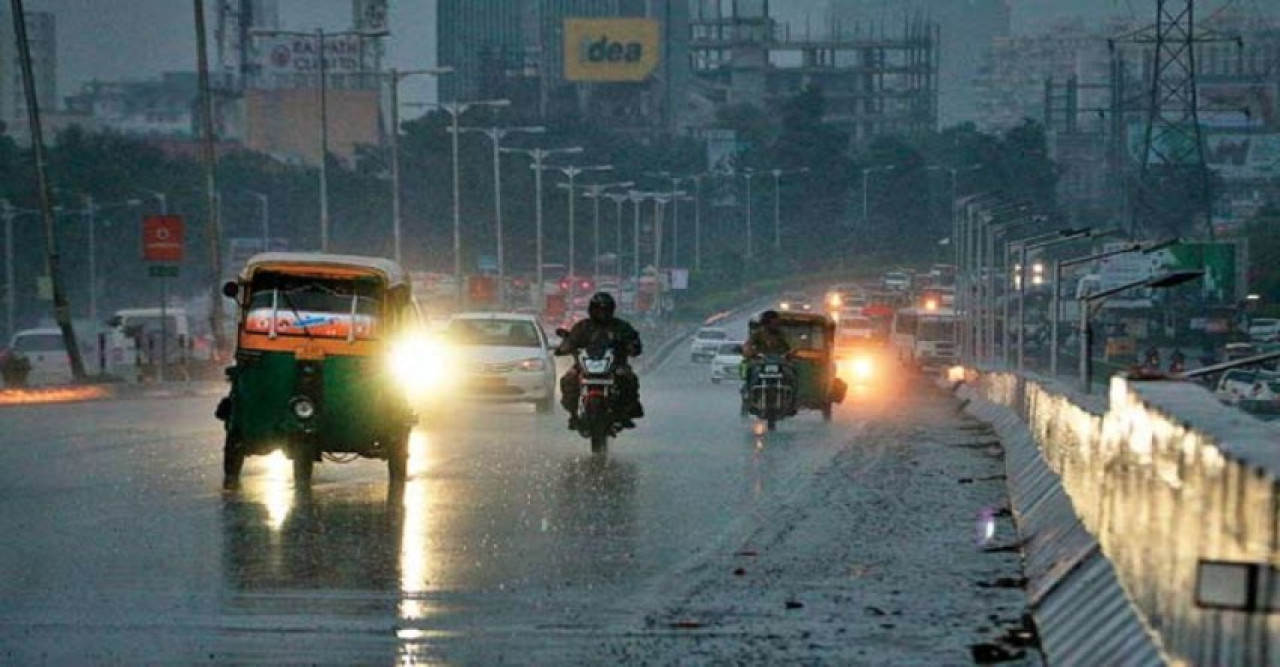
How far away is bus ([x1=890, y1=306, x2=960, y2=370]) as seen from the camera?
92.6 metres

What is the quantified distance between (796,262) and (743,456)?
160815 millimetres

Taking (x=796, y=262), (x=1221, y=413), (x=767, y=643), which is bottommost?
(x=796, y=262)

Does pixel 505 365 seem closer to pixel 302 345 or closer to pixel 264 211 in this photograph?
pixel 302 345

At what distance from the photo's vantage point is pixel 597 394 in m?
28.6

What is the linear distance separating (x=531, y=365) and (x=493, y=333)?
148 cm

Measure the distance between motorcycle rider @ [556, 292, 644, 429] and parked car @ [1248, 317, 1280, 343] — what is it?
5365 centimetres

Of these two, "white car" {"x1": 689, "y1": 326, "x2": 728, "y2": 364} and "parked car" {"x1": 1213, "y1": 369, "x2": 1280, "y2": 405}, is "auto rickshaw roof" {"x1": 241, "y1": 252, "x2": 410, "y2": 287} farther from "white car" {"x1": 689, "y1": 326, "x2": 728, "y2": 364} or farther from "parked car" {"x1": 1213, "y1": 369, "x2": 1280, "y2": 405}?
"white car" {"x1": 689, "y1": 326, "x2": 728, "y2": 364}

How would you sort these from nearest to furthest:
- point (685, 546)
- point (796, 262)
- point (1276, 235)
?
point (685, 546) < point (1276, 235) < point (796, 262)

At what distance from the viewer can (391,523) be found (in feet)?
64.7

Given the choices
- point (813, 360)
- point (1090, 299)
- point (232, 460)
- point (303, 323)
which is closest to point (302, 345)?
point (303, 323)

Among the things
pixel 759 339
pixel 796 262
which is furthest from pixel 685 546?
pixel 796 262

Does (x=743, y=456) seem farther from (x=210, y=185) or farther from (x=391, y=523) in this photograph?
(x=210, y=185)

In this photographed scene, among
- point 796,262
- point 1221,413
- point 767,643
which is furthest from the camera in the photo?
point 796,262

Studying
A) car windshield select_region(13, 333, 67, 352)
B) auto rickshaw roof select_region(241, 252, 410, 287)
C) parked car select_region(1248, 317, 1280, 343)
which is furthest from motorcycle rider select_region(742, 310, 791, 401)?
parked car select_region(1248, 317, 1280, 343)
